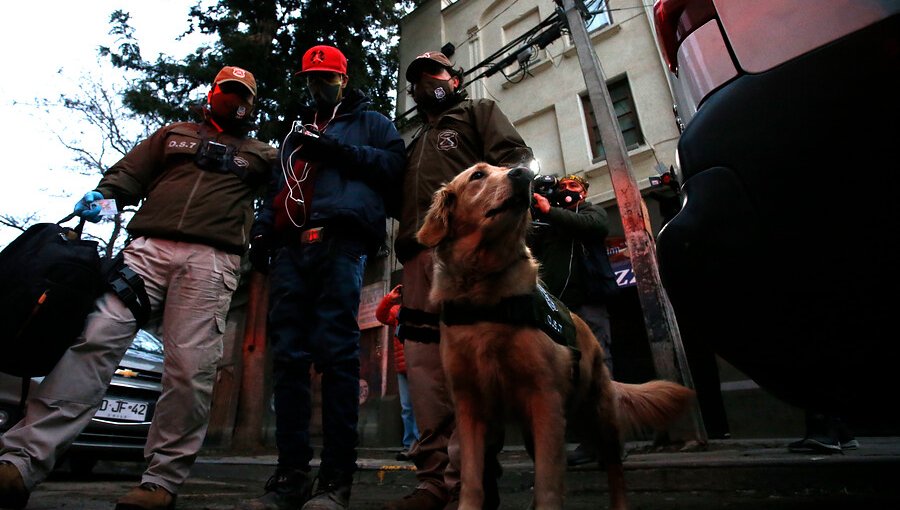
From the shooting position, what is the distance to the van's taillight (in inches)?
58.2

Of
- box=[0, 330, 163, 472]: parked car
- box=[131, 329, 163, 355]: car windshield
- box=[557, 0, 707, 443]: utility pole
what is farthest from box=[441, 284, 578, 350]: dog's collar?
box=[131, 329, 163, 355]: car windshield

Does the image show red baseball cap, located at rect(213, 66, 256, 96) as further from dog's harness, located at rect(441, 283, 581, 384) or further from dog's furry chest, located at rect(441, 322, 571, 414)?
dog's furry chest, located at rect(441, 322, 571, 414)

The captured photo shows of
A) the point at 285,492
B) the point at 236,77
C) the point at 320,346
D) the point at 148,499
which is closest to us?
the point at 148,499

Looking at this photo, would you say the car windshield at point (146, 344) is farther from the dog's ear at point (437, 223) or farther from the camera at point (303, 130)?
the dog's ear at point (437, 223)

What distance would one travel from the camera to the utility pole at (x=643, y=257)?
16.3 feet

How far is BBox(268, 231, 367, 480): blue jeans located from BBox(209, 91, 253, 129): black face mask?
1160 mm

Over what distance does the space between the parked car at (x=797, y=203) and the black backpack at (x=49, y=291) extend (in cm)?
268

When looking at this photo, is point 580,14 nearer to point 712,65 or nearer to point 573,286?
point 573,286

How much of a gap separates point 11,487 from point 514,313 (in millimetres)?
2294

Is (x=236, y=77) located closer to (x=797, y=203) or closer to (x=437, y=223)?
(x=437, y=223)

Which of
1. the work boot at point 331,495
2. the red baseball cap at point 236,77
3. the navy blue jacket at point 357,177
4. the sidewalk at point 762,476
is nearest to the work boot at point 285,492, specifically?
the work boot at point 331,495

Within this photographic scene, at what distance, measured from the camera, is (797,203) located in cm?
120

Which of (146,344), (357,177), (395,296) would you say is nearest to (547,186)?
(395,296)

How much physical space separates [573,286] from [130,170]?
3.36 meters
